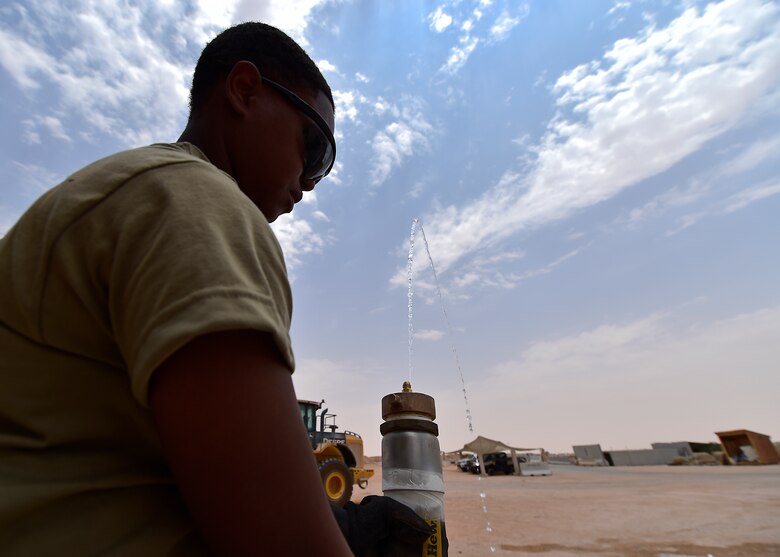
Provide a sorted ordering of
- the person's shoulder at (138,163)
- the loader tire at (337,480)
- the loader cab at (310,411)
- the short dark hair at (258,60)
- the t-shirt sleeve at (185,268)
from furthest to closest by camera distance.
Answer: the loader cab at (310,411) → the loader tire at (337,480) → the short dark hair at (258,60) → the person's shoulder at (138,163) → the t-shirt sleeve at (185,268)

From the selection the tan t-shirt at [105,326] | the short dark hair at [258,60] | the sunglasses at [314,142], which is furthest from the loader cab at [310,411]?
the tan t-shirt at [105,326]

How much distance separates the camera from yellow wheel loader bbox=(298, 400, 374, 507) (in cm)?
1001

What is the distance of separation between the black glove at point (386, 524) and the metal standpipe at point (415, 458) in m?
0.13

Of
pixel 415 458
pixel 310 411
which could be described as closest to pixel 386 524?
pixel 415 458

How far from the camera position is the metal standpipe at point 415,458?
178 centimetres

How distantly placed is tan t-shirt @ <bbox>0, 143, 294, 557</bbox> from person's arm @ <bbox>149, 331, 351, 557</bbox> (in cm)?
5

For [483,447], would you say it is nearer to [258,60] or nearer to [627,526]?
[627,526]

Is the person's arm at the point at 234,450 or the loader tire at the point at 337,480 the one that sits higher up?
the loader tire at the point at 337,480

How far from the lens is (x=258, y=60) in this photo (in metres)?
1.36

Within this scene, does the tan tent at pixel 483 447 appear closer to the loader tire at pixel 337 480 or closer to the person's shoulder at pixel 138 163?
the loader tire at pixel 337 480

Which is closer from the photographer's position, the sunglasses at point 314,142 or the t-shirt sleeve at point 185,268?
the t-shirt sleeve at point 185,268

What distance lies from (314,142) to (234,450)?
43.5 inches

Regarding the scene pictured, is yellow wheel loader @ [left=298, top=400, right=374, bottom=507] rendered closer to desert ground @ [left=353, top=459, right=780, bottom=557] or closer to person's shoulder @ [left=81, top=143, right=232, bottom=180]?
desert ground @ [left=353, top=459, right=780, bottom=557]

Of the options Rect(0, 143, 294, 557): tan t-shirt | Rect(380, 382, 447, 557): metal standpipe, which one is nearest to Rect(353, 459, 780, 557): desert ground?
Rect(380, 382, 447, 557): metal standpipe
